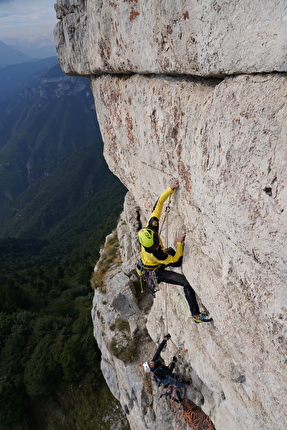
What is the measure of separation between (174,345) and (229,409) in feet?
6.82

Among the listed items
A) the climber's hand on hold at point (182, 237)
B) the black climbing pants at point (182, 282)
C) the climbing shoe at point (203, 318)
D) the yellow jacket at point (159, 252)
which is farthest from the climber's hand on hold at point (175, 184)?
the climbing shoe at point (203, 318)

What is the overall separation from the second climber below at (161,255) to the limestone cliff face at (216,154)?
264 mm

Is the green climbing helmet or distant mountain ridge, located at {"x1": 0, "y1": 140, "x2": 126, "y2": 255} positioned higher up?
the green climbing helmet

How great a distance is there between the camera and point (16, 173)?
18175 cm

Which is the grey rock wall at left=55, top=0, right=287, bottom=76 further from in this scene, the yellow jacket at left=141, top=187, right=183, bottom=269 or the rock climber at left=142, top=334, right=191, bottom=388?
the rock climber at left=142, top=334, right=191, bottom=388

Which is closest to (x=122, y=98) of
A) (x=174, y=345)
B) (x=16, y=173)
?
(x=174, y=345)

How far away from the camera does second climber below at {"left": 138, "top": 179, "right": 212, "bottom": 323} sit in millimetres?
5582

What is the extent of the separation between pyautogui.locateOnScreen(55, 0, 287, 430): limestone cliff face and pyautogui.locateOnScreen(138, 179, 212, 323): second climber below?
0.26 metres

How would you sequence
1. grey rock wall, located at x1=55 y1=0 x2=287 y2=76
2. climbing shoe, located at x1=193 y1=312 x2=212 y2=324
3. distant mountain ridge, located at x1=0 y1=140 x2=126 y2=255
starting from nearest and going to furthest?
1. grey rock wall, located at x1=55 y1=0 x2=287 y2=76
2. climbing shoe, located at x1=193 y1=312 x2=212 y2=324
3. distant mountain ridge, located at x1=0 y1=140 x2=126 y2=255

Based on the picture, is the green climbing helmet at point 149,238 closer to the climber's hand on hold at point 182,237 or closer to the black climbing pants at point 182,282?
the climber's hand on hold at point 182,237

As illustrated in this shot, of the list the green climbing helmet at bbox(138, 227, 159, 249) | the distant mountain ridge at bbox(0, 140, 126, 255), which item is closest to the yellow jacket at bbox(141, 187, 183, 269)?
the green climbing helmet at bbox(138, 227, 159, 249)

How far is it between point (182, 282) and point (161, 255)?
0.87 meters

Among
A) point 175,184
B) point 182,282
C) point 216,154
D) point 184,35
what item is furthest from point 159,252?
point 184,35

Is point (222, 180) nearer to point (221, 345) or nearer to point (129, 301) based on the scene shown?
point (221, 345)
